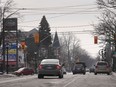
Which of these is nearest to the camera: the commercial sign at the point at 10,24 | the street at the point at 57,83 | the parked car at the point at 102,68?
the street at the point at 57,83

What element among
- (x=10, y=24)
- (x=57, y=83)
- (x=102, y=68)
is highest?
(x=10, y=24)

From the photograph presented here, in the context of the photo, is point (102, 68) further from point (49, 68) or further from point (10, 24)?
point (49, 68)

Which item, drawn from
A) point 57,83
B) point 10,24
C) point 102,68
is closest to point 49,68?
point 57,83

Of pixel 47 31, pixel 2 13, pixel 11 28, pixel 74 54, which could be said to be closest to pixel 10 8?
pixel 2 13

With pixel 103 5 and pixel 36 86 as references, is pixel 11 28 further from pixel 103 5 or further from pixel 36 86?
pixel 36 86

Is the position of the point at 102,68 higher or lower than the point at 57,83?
higher

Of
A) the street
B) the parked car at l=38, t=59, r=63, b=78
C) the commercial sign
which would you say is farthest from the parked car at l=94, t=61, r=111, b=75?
the street

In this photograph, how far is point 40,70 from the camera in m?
40.2

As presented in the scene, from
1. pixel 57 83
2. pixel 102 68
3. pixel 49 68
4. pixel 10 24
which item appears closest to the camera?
pixel 57 83

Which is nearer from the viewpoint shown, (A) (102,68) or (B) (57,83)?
(B) (57,83)

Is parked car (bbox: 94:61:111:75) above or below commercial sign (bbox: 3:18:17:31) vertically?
below

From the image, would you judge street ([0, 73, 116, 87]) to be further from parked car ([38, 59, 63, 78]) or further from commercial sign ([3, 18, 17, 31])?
commercial sign ([3, 18, 17, 31])

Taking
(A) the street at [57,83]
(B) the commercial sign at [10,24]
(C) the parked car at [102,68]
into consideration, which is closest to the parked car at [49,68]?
(A) the street at [57,83]

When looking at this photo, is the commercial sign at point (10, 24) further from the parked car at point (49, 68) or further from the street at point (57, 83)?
the street at point (57, 83)
